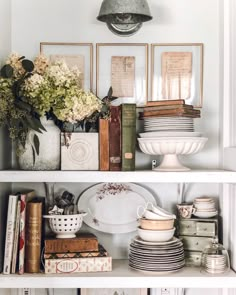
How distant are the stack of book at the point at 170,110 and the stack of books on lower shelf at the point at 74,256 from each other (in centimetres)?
51

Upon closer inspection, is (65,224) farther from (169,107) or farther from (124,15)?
(124,15)

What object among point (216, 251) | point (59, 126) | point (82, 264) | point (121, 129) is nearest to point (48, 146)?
point (59, 126)

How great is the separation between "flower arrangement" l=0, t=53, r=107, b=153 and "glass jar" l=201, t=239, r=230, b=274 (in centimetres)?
65

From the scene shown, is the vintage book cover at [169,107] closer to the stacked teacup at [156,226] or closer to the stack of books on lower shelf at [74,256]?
the stacked teacup at [156,226]

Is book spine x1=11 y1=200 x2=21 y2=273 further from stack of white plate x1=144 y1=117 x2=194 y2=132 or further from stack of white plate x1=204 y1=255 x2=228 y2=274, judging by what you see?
stack of white plate x1=204 y1=255 x2=228 y2=274

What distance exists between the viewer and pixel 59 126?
1.88 metres

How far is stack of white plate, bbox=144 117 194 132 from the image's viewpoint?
1848 millimetres

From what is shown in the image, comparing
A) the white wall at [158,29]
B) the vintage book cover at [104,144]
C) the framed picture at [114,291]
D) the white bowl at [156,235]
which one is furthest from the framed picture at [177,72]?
the framed picture at [114,291]

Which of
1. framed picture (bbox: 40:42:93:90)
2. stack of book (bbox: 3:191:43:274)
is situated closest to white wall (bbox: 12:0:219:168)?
framed picture (bbox: 40:42:93:90)

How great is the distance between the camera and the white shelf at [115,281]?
1.78 metres

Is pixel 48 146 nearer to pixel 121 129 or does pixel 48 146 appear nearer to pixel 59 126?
pixel 59 126

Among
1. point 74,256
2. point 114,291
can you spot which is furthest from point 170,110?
point 114,291

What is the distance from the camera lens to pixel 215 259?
1.85 m

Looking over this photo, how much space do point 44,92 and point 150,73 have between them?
1.60 ft
